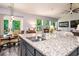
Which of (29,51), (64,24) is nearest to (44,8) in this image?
(64,24)

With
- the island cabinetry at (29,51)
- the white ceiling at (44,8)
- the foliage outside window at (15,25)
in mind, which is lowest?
the island cabinetry at (29,51)

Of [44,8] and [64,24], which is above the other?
[44,8]

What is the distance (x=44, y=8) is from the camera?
4.46 feet

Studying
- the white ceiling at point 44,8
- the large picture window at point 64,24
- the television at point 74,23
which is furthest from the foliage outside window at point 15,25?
the television at point 74,23

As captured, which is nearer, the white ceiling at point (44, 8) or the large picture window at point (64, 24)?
the white ceiling at point (44, 8)

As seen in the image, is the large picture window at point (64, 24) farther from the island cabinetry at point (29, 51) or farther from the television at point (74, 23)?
the island cabinetry at point (29, 51)

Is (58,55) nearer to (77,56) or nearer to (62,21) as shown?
(77,56)

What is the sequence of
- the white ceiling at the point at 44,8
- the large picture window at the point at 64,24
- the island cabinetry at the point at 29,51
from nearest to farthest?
1. the island cabinetry at the point at 29,51
2. the white ceiling at the point at 44,8
3. the large picture window at the point at 64,24

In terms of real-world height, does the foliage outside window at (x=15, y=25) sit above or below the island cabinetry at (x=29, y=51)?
above

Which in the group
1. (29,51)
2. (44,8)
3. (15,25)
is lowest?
(29,51)

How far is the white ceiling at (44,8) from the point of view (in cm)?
129

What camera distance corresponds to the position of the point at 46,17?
142 cm

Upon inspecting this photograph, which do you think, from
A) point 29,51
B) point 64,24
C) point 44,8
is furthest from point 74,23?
point 29,51

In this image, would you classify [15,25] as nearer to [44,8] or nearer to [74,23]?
[44,8]
